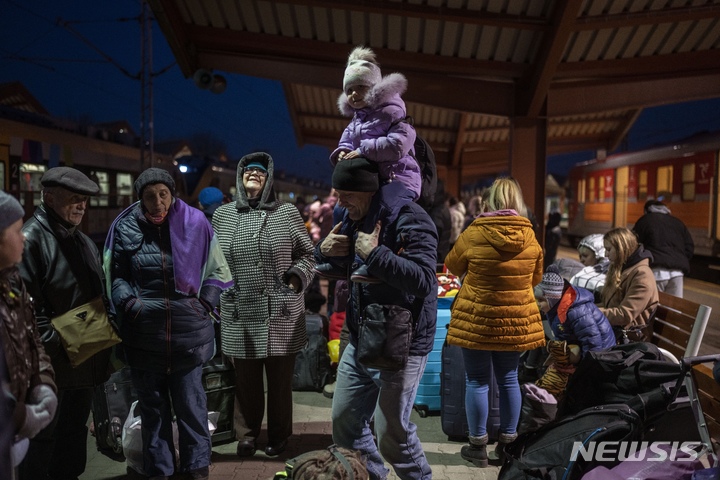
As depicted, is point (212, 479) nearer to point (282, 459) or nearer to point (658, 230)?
point (282, 459)

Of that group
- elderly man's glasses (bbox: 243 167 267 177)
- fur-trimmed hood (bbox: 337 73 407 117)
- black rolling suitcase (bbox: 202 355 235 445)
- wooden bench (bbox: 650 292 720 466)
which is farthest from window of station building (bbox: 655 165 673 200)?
black rolling suitcase (bbox: 202 355 235 445)

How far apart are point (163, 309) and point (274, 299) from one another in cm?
83

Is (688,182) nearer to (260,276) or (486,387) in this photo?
(486,387)

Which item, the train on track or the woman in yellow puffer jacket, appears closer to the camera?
the woman in yellow puffer jacket

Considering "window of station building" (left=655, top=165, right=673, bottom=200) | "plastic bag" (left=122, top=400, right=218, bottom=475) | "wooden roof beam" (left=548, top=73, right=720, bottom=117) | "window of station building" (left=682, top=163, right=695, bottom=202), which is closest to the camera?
"plastic bag" (left=122, top=400, right=218, bottom=475)

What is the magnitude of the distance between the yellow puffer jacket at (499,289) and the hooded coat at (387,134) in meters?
0.56

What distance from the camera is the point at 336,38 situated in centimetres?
802

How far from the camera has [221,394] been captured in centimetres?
438

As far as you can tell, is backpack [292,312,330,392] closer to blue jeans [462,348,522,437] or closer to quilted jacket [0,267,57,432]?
blue jeans [462,348,522,437]

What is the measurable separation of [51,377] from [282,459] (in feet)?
7.10

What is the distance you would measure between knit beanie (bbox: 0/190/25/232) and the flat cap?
1.12m

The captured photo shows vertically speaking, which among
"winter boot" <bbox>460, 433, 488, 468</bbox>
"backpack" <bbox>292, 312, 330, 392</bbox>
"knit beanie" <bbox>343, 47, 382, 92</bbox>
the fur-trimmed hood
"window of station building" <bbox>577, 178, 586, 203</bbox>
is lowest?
"winter boot" <bbox>460, 433, 488, 468</bbox>

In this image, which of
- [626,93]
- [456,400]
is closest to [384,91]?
[456,400]

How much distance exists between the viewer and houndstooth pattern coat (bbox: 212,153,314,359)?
406 centimetres
